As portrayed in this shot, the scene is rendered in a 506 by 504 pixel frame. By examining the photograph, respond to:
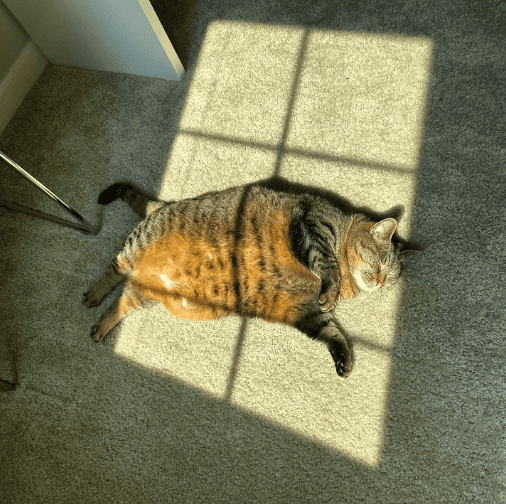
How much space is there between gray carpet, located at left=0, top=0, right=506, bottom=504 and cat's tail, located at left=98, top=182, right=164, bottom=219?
0.06m

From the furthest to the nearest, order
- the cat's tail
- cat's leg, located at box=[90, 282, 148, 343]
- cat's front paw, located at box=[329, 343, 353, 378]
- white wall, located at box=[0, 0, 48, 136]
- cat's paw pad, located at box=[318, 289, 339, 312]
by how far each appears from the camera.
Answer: white wall, located at box=[0, 0, 48, 136]
the cat's tail
cat's leg, located at box=[90, 282, 148, 343]
cat's front paw, located at box=[329, 343, 353, 378]
cat's paw pad, located at box=[318, 289, 339, 312]

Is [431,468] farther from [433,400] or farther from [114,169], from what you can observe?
[114,169]

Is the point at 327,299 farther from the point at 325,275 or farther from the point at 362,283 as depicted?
the point at 362,283

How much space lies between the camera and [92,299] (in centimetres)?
155

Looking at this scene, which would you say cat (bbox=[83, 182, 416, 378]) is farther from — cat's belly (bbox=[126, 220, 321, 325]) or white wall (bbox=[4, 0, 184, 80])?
white wall (bbox=[4, 0, 184, 80])

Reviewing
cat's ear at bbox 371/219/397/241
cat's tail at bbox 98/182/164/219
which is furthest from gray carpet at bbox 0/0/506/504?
cat's ear at bbox 371/219/397/241

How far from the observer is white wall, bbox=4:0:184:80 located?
153 centimetres

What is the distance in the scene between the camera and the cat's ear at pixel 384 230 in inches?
51.7

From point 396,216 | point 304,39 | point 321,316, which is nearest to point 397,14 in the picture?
point 304,39

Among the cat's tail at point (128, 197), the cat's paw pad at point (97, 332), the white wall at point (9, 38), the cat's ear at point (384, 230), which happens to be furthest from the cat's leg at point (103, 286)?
the white wall at point (9, 38)

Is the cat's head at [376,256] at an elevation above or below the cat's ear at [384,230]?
below

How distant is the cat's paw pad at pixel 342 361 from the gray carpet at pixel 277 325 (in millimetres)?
100

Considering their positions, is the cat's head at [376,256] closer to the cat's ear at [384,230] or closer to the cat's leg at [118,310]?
the cat's ear at [384,230]

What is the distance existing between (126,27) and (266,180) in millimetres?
960
